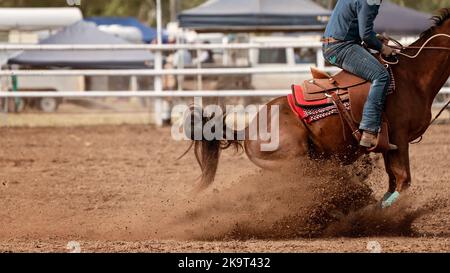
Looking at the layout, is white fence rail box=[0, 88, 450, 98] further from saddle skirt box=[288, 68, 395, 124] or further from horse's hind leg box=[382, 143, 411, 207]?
horse's hind leg box=[382, 143, 411, 207]

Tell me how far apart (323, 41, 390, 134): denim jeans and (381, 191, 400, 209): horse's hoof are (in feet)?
1.68

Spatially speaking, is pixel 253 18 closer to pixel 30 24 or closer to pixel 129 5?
pixel 30 24

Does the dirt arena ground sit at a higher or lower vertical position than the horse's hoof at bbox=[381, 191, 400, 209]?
lower

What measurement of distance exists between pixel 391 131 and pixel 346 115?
1.23 feet

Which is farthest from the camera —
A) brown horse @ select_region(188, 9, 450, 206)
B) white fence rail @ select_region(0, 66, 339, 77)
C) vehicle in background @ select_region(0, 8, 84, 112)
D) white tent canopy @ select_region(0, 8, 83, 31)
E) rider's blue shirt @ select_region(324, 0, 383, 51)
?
white tent canopy @ select_region(0, 8, 83, 31)

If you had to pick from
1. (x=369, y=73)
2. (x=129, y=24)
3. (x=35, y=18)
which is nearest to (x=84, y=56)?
(x=35, y=18)

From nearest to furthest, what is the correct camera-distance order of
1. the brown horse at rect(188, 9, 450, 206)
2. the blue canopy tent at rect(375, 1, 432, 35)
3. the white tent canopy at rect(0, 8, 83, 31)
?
the brown horse at rect(188, 9, 450, 206) → the blue canopy tent at rect(375, 1, 432, 35) → the white tent canopy at rect(0, 8, 83, 31)

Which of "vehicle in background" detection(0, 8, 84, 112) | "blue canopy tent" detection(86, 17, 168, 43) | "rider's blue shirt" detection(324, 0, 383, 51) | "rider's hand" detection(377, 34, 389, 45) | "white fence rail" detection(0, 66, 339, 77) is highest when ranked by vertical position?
"rider's blue shirt" detection(324, 0, 383, 51)

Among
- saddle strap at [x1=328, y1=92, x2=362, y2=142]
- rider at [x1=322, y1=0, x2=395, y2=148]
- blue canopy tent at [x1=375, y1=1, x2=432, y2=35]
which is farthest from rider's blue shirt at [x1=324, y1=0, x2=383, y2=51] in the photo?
blue canopy tent at [x1=375, y1=1, x2=432, y2=35]

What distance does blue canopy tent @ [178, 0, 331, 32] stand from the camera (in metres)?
15.5

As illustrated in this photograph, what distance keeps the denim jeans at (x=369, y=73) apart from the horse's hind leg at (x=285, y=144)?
0.48 m

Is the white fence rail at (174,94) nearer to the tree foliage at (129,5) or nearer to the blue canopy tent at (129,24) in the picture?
the blue canopy tent at (129,24)

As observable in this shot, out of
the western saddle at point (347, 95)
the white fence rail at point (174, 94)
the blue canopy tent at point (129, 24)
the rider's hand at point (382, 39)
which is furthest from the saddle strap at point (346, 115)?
the blue canopy tent at point (129, 24)

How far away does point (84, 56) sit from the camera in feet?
53.9
